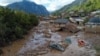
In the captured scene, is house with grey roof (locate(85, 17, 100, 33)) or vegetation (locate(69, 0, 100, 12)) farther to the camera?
vegetation (locate(69, 0, 100, 12))

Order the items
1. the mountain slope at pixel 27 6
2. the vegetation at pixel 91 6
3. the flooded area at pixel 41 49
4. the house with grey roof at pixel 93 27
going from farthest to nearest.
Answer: the vegetation at pixel 91 6, the mountain slope at pixel 27 6, the house with grey roof at pixel 93 27, the flooded area at pixel 41 49

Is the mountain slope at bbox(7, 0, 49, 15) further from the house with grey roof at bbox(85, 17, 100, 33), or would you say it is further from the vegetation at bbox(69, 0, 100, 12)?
the house with grey roof at bbox(85, 17, 100, 33)

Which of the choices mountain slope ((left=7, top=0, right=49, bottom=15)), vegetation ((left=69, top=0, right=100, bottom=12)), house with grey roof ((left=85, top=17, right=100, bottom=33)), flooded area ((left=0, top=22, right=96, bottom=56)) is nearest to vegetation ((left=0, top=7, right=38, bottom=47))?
flooded area ((left=0, top=22, right=96, bottom=56))

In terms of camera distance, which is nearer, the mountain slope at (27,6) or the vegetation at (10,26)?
the vegetation at (10,26)

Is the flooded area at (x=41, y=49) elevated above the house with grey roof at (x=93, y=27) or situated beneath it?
situated beneath

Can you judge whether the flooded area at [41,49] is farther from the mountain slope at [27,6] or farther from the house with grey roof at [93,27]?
the mountain slope at [27,6]

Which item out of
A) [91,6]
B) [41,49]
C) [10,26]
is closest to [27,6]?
[91,6]

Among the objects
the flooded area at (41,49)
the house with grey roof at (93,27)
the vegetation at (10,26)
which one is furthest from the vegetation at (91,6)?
the flooded area at (41,49)

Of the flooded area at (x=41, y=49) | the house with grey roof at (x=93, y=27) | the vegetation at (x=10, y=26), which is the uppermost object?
the vegetation at (x=10, y=26)

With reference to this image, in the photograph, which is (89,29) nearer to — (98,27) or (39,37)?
(98,27)

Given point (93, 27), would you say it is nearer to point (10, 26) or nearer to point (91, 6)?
point (10, 26)

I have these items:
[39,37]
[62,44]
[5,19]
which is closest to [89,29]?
[39,37]

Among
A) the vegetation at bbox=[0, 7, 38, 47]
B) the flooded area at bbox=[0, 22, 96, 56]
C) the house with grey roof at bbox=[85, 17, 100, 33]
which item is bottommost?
the flooded area at bbox=[0, 22, 96, 56]

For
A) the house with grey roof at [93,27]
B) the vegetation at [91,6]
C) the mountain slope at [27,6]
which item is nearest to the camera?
the house with grey roof at [93,27]
